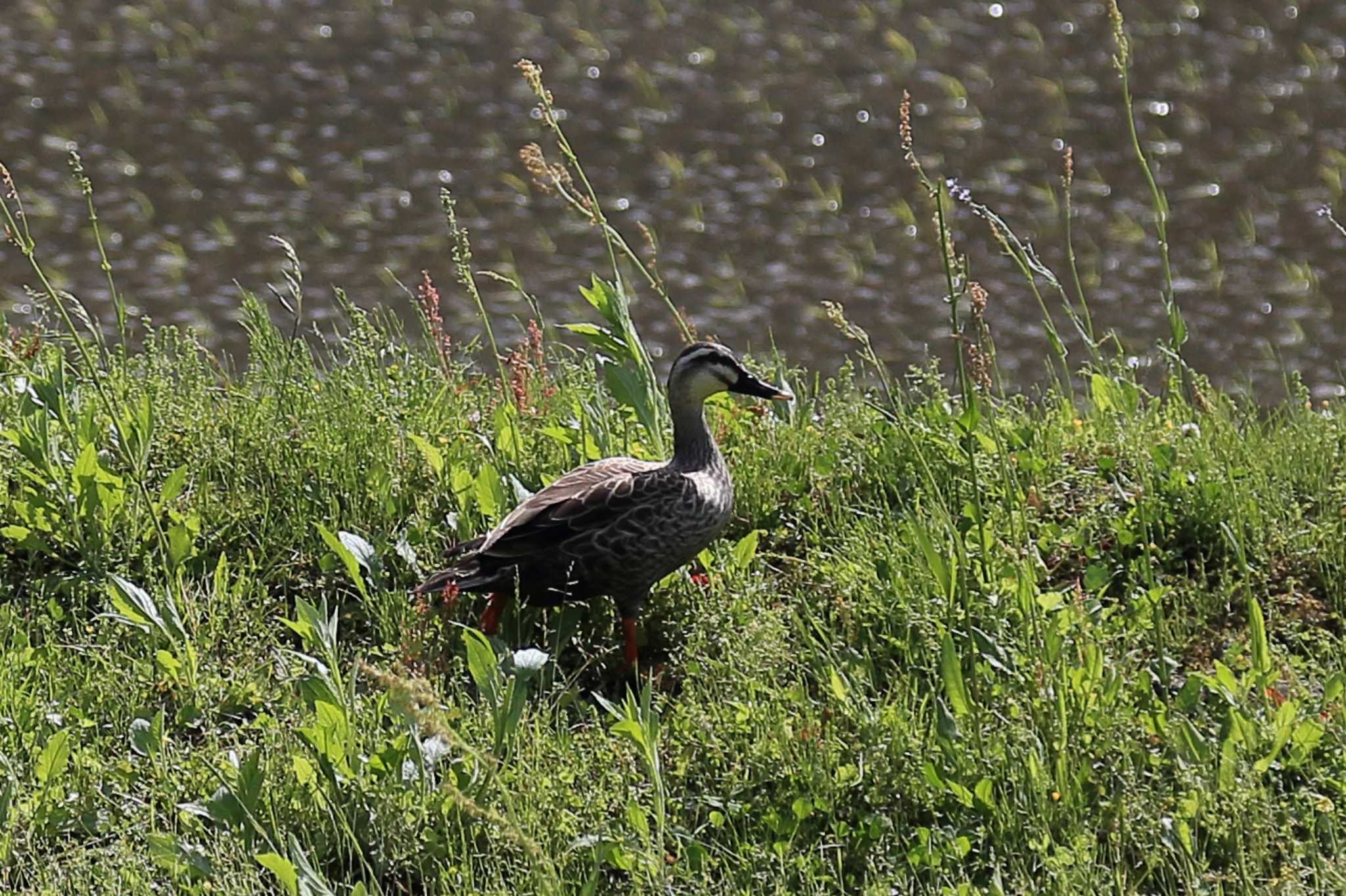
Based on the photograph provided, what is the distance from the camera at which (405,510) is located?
4.96 m

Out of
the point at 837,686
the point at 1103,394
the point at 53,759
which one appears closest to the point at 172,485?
the point at 53,759

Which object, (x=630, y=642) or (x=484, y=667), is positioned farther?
(x=630, y=642)

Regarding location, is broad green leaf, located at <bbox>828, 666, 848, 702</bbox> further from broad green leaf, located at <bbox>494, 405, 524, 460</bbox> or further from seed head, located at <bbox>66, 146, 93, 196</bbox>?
seed head, located at <bbox>66, 146, 93, 196</bbox>

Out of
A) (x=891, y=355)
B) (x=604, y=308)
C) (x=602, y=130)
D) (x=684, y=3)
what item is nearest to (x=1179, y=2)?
(x=684, y=3)

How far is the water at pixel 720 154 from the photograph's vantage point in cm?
843

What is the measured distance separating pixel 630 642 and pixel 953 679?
36.7 inches

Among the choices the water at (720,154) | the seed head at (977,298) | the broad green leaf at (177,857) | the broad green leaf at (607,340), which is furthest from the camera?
the water at (720,154)

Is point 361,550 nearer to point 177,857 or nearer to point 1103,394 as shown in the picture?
point 177,857

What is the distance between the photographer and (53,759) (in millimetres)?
3895

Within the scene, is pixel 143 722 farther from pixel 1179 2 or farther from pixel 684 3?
→ pixel 1179 2

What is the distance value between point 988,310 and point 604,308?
3.94 meters

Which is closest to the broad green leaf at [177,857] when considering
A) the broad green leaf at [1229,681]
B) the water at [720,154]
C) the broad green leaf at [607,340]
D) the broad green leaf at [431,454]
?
the broad green leaf at [431,454]

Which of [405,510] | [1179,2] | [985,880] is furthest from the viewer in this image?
[1179,2]

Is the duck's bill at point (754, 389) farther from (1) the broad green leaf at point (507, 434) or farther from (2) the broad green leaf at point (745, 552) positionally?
(1) the broad green leaf at point (507, 434)
